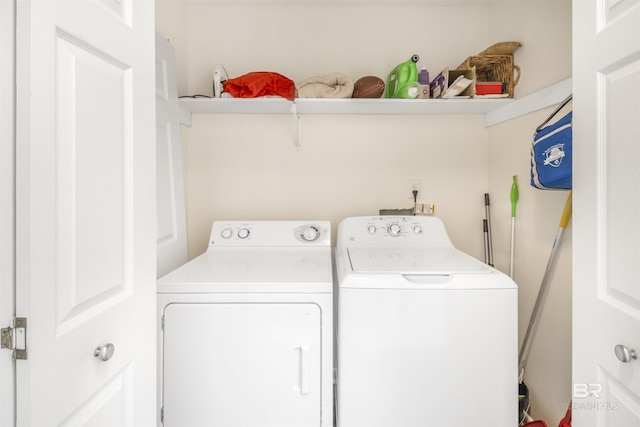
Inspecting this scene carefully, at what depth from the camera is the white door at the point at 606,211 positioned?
70 cm

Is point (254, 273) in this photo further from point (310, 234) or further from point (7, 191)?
point (7, 191)

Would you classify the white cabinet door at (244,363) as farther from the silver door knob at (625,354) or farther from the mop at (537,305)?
the mop at (537,305)

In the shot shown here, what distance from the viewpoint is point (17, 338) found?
571 mm

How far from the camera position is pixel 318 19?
2.21 metres

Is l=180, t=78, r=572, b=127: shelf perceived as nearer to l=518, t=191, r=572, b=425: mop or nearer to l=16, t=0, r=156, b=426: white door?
l=518, t=191, r=572, b=425: mop

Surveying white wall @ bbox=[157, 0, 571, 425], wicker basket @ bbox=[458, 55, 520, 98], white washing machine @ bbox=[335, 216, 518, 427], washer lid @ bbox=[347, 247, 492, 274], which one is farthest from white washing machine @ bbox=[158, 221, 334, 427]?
wicker basket @ bbox=[458, 55, 520, 98]

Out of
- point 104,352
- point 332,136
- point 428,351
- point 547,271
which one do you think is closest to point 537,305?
point 547,271

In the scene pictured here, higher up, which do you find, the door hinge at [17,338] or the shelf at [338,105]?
the shelf at [338,105]

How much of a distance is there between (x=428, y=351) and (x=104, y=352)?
3.57ft

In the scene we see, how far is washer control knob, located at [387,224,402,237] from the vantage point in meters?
1.94

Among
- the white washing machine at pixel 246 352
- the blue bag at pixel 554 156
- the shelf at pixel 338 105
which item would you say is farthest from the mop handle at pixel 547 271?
the white washing machine at pixel 246 352

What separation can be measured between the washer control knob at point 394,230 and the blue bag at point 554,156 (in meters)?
0.76

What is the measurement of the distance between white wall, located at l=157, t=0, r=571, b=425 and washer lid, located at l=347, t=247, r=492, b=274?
492 millimetres

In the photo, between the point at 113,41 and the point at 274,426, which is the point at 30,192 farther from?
the point at 274,426
